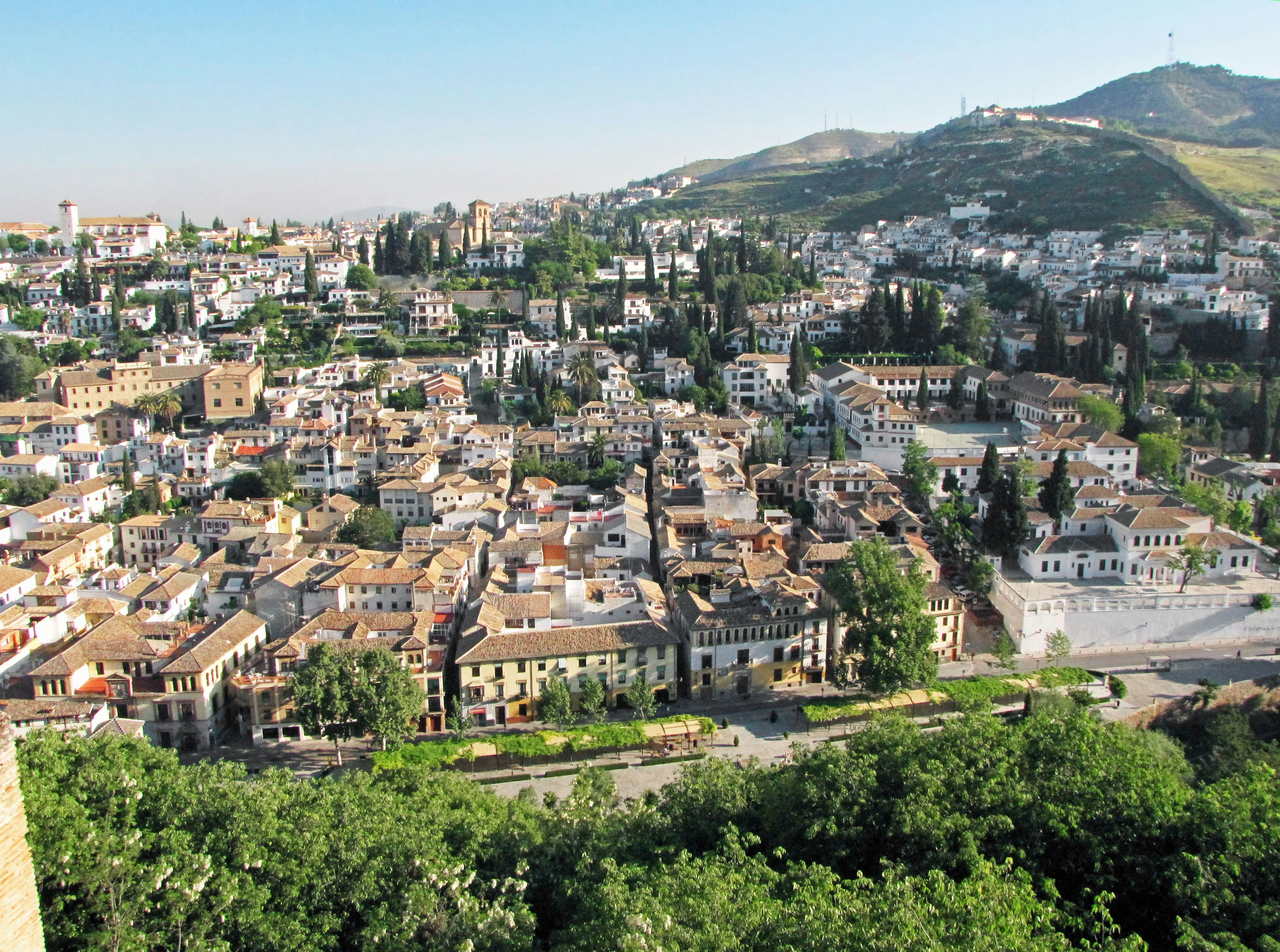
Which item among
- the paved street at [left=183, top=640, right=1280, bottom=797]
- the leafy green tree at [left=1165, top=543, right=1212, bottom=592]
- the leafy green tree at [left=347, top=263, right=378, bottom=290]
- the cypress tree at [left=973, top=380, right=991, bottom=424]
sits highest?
the leafy green tree at [left=347, top=263, right=378, bottom=290]

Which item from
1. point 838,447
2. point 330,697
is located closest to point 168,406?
point 330,697

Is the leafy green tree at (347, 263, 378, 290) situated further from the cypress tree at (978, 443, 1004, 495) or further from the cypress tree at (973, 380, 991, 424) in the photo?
the cypress tree at (978, 443, 1004, 495)

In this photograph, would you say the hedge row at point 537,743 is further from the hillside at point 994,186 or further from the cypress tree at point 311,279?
the hillside at point 994,186

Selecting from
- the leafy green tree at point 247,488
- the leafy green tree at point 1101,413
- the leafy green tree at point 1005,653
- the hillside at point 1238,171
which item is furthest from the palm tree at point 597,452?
the hillside at point 1238,171

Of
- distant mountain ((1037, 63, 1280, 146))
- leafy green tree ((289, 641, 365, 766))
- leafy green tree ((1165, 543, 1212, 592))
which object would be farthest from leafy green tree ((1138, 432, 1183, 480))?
distant mountain ((1037, 63, 1280, 146))

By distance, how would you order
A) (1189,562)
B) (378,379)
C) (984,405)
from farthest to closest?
(378,379), (984,405), (1189,562)

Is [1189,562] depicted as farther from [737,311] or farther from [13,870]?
[13,870]

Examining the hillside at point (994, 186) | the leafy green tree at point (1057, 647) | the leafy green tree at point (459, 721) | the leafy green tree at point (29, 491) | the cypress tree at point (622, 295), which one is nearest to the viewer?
the leafy green tree at point (459, 721)
